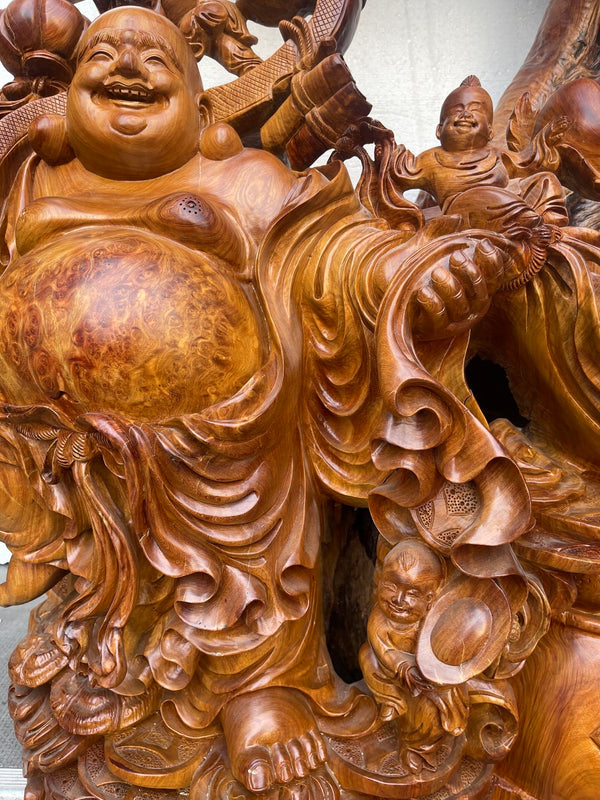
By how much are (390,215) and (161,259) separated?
0.36m

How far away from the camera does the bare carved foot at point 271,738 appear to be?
579 millimetres

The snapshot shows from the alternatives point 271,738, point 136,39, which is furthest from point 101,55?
point 271,738

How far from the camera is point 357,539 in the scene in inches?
35.7

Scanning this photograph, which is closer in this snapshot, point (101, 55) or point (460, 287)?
point (460, 287)

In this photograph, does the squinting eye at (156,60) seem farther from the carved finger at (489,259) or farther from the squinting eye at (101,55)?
the carved finger at (489,259)

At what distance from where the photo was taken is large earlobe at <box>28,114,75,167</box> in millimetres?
760

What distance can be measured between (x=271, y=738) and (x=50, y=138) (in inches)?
28.5

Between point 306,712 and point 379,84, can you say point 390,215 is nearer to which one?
point 306,712

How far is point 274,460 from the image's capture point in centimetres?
67

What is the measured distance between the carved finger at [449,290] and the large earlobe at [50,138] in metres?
0.50

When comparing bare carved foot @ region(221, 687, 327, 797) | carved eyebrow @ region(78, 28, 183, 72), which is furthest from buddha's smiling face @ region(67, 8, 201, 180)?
bare carved foot @ region(221, 687, 327, 797)

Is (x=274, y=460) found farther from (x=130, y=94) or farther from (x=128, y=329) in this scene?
(x=130, y=94)

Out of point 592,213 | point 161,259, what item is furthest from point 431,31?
point 161,259

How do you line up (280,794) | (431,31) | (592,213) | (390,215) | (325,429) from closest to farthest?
(280,794), (325,429), (390,215), (592,213), (431,31)
